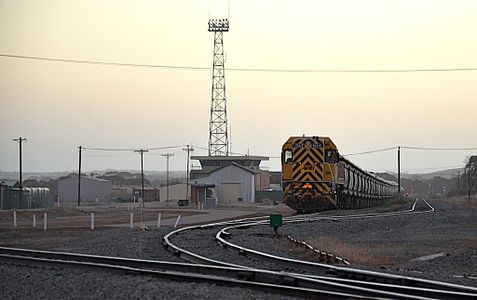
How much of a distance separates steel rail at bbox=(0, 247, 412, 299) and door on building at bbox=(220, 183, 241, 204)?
7574 centimetres

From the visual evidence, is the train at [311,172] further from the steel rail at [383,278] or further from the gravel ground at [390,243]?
the steel rail at [383,278]

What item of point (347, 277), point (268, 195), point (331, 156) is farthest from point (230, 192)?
point (347, 277)

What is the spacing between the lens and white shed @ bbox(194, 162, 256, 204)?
89750mm

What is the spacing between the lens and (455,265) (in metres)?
14.6

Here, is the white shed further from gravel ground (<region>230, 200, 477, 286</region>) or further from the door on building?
gravel ground (<region>230, 200, 477, 286</region>)

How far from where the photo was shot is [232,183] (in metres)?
90.0

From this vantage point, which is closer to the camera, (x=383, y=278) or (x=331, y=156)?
(x=383, y=278)

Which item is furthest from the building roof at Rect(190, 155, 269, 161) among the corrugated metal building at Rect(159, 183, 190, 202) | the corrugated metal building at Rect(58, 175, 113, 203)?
the corrugated metal building at Rect(58, 175, 113, 203)

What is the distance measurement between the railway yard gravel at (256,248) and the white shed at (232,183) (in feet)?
191

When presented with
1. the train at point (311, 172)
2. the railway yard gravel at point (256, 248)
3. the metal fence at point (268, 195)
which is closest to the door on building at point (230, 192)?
the metal fence at point (268, 195)

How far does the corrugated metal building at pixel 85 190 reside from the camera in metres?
114

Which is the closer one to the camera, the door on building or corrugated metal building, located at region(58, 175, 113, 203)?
the door on building

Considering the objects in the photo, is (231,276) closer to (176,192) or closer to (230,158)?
(230,158)

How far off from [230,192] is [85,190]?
124ft
